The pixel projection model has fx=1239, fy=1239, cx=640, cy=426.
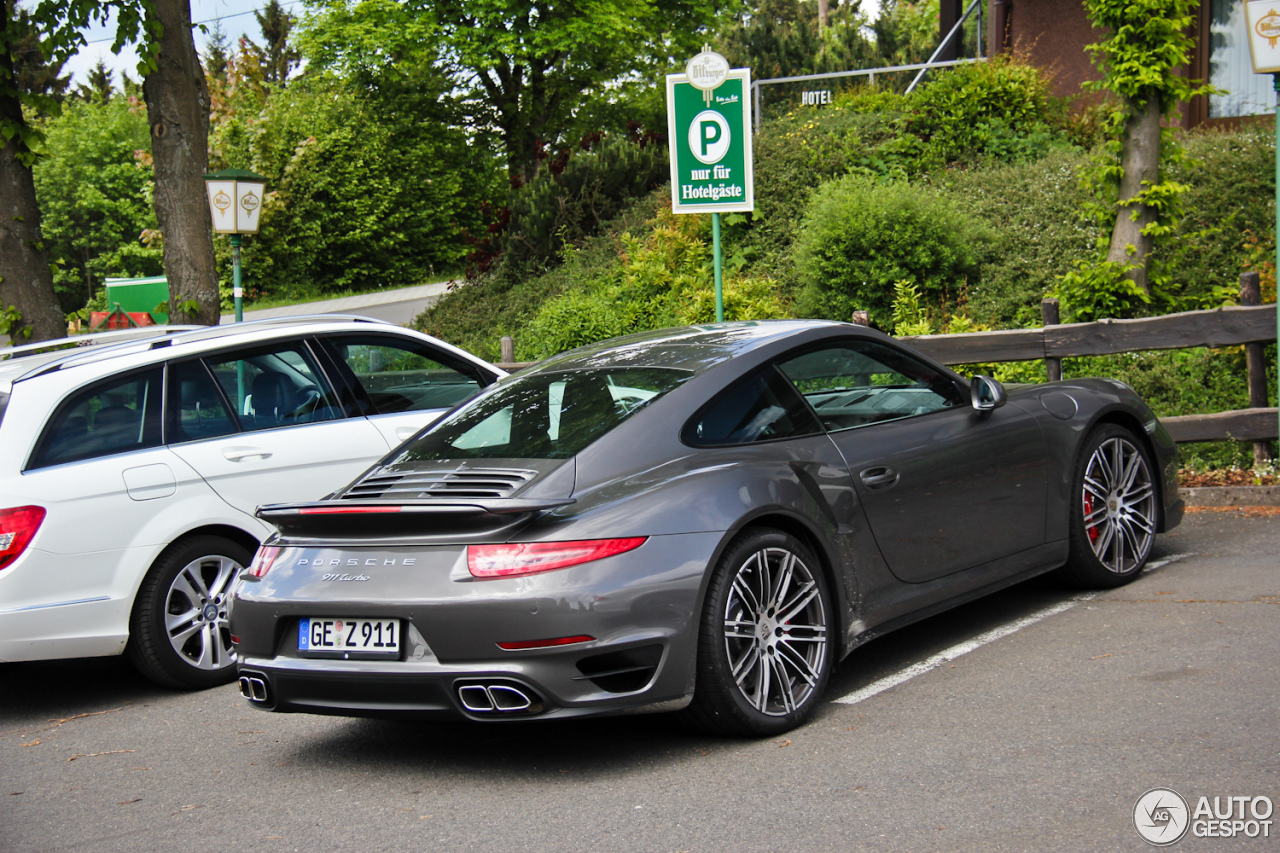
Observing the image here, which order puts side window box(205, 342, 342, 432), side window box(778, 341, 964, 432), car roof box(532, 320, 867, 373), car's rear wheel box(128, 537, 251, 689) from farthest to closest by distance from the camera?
side window box(205, 342, 342, 432), car's rear wheel box(128, 537, 251, 689), side window box(778, 341, 964, 432), car roof box(532, 320, 867, 373)

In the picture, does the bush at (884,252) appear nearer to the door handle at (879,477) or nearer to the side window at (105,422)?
the door handle at (879,477)

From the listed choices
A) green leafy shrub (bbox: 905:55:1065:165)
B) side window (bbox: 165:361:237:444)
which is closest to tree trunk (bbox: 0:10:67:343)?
side window (bbox: 165:361:237:444)

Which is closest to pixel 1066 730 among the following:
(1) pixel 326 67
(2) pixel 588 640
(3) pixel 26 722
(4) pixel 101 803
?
(2) pixel 588 640

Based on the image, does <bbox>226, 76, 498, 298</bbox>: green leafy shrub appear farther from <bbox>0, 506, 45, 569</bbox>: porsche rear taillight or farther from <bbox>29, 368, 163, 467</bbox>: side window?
<bbox>0, 506, 45, 569</bbox>: porsche rear taillight

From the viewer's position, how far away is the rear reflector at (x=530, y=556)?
4008mm

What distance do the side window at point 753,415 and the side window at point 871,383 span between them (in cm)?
27

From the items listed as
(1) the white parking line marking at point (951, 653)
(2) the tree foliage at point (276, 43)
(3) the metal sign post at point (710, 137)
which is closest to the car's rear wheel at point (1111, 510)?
(1) the white parking line marking at point (951, 653)

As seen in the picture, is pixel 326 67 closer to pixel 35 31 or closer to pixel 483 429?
pixel 35 31

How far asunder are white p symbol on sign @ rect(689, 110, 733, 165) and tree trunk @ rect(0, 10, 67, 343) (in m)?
5.63

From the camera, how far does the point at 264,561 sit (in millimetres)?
4578

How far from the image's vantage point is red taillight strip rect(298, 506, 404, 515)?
4164 mm

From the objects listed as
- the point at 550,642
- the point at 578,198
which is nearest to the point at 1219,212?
the point at 578,198

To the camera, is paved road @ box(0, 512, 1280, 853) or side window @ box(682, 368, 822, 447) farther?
side window @ box(682, 368, 822, 447)

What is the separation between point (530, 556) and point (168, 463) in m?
2.69
